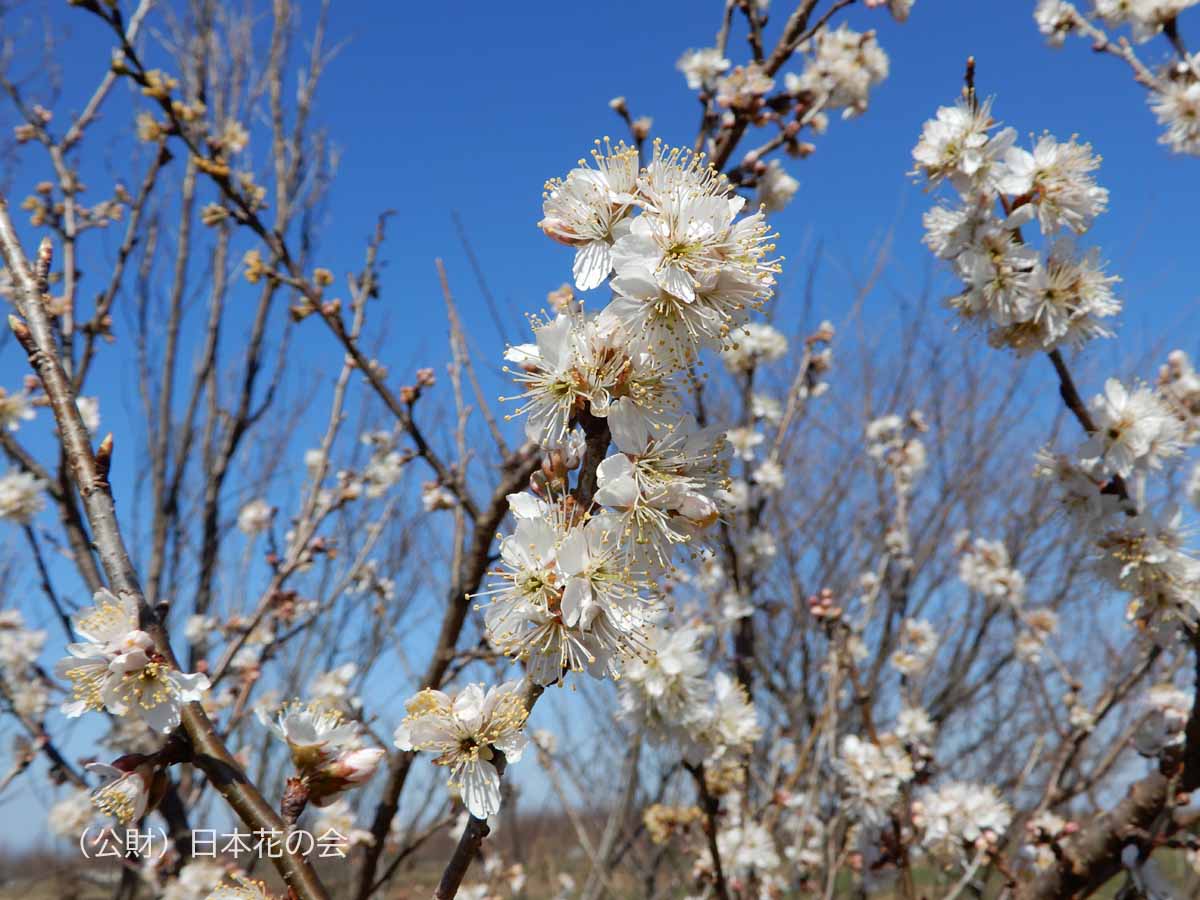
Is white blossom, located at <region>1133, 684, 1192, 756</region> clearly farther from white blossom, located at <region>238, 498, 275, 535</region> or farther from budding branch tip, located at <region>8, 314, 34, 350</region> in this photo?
white blossom, located at <region>238, 498, 275, 535</region>

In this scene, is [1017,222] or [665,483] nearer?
[665,483]

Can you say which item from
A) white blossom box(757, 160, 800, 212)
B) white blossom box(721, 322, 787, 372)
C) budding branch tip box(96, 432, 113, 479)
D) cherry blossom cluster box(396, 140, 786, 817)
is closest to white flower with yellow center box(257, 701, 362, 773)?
cherry blossom cluster box(396, 140, 786, 817)

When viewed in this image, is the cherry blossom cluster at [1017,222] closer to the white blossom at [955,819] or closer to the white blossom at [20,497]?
the white blossom at [955,819]

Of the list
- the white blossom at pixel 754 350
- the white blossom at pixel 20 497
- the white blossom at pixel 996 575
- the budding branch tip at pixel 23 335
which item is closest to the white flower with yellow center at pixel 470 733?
the budding branch tip at pixel 23 335

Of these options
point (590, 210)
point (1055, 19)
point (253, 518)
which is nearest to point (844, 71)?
point (1055, 19)

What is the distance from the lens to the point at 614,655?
44.1 inches

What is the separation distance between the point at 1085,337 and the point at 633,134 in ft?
4.65

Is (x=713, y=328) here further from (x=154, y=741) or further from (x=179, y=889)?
(x=154, y=741)

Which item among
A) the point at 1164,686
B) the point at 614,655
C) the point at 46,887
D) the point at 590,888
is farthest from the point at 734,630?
the point at 46,887

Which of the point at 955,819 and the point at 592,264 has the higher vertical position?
the point at 592,264

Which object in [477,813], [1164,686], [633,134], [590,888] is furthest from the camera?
[590,888]

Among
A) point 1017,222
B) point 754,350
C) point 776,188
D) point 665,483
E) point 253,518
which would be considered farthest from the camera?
point 253,518

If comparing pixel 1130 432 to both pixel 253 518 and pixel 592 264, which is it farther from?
pixel 253 518

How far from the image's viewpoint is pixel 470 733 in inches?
44.9
